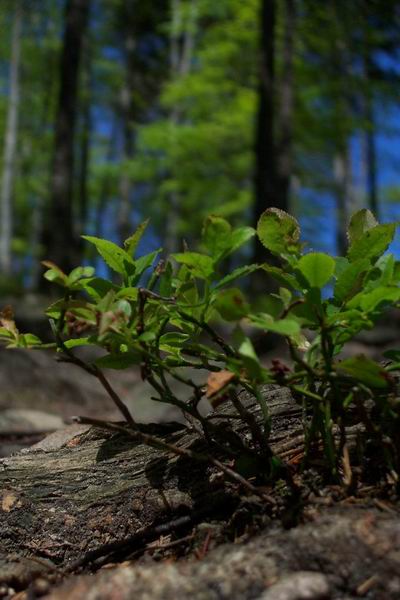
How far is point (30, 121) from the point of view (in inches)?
1102

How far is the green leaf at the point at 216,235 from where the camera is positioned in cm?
88

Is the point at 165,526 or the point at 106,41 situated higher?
the point at 106,41

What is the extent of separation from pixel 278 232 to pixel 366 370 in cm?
27

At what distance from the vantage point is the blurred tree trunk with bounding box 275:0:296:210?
9.69 metres

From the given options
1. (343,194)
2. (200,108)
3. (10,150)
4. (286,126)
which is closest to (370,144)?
(343,194)

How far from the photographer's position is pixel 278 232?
3.18 feet

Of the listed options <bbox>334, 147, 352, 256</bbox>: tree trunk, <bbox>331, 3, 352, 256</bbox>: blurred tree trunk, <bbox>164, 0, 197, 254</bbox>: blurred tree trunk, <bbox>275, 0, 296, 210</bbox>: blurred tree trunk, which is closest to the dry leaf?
<bbox>275, 0, 296, 210</bbox>: blurred tree trunk

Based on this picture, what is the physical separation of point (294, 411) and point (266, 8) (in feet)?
33.7

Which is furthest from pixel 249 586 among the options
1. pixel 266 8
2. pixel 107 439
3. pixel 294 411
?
pixel 266 8

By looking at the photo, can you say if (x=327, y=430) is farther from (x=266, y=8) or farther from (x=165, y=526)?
(x=266, y=8)

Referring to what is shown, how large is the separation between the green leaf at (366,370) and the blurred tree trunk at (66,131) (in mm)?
9068

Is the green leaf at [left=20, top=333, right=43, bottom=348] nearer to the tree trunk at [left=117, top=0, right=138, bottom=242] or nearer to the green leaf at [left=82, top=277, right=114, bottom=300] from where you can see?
the green leaf at [left=82, top=277, right=114, bottom=300]

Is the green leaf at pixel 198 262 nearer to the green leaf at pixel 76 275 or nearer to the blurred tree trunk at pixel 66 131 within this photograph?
the green leaf at pixel 76 275

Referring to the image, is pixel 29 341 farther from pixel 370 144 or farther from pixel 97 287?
pixel 370 144
